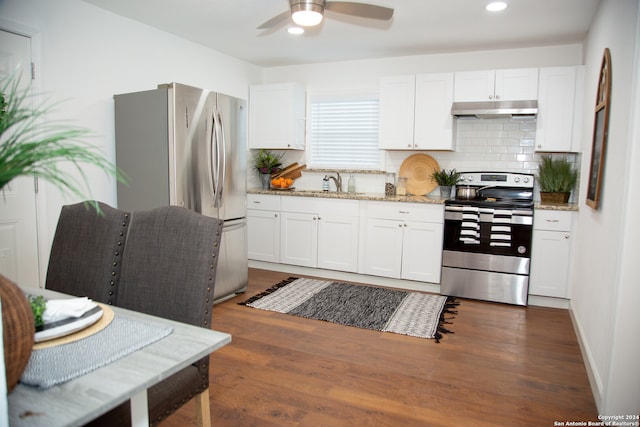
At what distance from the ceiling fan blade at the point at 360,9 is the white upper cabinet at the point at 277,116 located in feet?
7.82

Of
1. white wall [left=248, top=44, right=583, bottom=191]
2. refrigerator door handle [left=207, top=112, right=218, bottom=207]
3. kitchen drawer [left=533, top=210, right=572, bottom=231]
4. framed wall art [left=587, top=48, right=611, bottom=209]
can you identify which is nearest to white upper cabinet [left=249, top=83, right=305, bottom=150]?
white wall [left=248, top=44, right=583, bottom=191]

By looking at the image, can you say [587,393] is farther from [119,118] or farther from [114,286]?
[119,118]

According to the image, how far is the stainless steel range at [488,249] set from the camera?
4.02 meters

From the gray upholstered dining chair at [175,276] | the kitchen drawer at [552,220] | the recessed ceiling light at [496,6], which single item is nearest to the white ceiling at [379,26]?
the recessed ceiling light at [496,6]

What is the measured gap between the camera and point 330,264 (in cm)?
487

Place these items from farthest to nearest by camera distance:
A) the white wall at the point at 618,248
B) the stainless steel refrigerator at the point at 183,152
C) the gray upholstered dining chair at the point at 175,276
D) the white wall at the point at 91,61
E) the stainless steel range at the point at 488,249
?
1. the stainless steel range at the point at 488,249
2. the stainless steel refrigerator at the point at 183,152
3. the white wall at the point at 91,61
4. the white wall at the point at 618,248
5. the gray upholstered dining chair at the point at 175,276

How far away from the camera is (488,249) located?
4.11 metres

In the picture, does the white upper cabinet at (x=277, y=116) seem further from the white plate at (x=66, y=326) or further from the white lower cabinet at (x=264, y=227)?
the white plate at (x=66, y=326)

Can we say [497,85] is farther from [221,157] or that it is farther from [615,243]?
[221,157]

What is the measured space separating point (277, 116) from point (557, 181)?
308 cm

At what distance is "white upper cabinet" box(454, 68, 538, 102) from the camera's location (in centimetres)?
417

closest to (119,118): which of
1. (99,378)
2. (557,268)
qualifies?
(99,378)

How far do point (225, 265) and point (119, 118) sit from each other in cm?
151

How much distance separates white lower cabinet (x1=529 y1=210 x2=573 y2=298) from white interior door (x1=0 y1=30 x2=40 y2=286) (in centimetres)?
407
